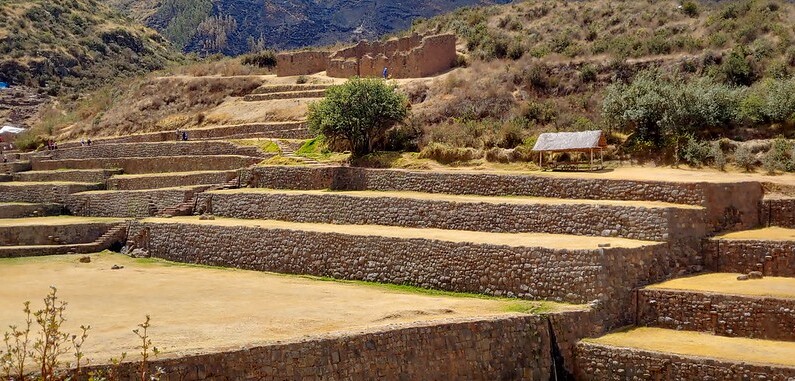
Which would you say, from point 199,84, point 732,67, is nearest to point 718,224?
point 732,67

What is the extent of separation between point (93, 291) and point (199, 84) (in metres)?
26.2

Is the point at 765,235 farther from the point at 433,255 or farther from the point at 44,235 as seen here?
the point at 44,235

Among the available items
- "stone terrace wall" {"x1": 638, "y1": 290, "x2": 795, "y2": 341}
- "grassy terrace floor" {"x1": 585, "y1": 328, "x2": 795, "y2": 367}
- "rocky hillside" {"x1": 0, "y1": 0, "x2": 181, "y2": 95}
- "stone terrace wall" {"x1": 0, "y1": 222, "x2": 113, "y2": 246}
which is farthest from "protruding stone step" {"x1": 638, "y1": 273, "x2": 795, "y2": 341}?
"rocky hillside" {"x1": 0, "y1": 0, "x2": 181, "y2": 95}

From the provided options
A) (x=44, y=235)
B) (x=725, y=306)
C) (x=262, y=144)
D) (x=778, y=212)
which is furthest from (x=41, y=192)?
(x=725, y=306)

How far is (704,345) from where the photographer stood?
17.1m

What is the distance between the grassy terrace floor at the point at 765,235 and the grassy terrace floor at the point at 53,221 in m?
17.9

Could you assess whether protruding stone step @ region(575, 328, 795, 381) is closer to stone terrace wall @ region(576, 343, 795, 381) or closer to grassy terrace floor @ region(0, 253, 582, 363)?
stone terrace wall @ region(576, 343, 795, 381)

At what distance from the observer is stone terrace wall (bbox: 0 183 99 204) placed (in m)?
33.6

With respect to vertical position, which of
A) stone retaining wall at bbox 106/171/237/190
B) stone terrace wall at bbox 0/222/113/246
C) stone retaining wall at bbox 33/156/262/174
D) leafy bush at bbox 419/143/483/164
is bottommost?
stone terrace wall at bbox 0/222/113/246

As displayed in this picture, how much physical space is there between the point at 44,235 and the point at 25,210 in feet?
13.8

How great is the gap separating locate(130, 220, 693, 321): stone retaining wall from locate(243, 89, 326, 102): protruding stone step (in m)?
14.6

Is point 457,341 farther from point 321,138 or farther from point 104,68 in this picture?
point 104,68

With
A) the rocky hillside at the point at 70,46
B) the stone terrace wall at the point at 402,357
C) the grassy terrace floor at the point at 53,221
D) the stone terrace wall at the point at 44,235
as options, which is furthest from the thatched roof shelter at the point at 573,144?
the rocky hillside at the point at 70,46

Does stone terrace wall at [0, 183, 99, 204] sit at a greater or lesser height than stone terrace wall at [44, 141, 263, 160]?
lesser
